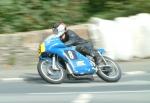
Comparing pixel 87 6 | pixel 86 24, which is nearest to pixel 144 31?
pixel 86 24

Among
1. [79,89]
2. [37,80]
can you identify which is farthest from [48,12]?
[79,89]

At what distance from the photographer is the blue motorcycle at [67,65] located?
12.9 m

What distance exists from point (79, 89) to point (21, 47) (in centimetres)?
310

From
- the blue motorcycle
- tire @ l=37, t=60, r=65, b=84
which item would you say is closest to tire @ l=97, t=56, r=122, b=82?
the blue motorcycle

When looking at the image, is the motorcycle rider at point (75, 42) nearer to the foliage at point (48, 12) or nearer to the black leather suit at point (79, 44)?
the black leather suit at point (79, 44)

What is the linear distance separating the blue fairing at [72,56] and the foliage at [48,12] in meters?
2.98

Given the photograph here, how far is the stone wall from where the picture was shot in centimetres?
1490

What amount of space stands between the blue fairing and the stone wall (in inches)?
79.3

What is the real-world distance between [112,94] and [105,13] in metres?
5.18

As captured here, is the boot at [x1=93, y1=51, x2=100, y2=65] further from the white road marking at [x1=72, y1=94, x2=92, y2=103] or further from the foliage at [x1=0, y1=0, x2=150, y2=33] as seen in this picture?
the foliage at [x1=0, y1=0, x2=150, y2=33]

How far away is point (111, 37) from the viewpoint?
14.9 meters

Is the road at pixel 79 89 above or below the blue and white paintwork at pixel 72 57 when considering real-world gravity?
below

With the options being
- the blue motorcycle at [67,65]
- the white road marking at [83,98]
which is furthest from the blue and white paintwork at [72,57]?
the white road marking at [83,98]

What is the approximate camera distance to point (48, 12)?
16234 mm
